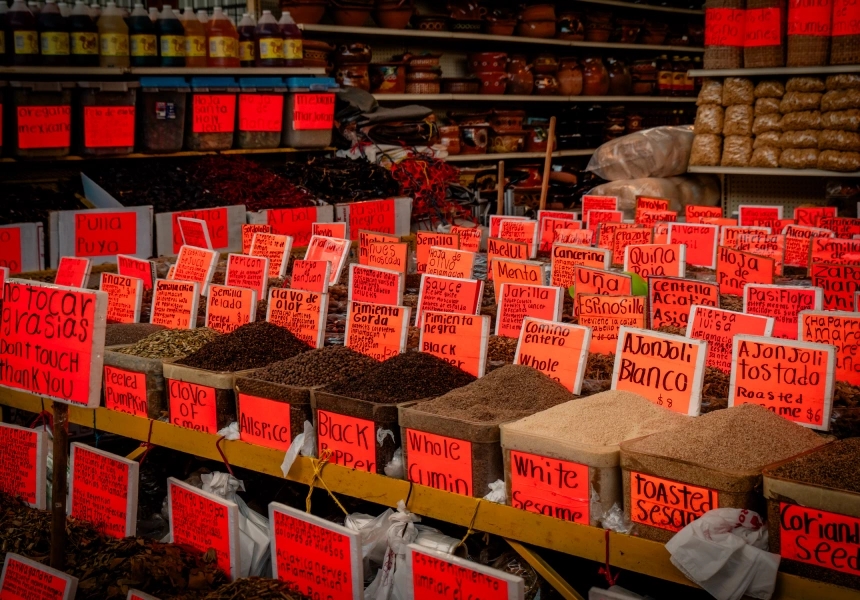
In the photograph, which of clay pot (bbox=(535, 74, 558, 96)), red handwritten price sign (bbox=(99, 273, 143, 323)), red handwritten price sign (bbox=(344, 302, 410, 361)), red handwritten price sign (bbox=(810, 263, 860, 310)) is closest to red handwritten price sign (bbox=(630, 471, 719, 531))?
red handwritten price sign (bbox=(344, 302, 410, 361))

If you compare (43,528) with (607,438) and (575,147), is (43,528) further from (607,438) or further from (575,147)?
(575,147)

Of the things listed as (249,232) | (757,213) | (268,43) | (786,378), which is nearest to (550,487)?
(786,378)

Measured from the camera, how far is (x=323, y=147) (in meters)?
5.71

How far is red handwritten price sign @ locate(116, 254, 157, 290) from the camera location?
3.34m

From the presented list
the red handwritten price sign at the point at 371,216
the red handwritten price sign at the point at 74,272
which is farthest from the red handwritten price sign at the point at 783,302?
the red handwritten price sign at the point at 371,216

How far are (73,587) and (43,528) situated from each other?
1.52 ft

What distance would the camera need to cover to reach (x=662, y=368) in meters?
2.05

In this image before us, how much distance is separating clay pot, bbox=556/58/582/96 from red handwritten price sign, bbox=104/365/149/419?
6052mm

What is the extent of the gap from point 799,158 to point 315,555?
4.46 m

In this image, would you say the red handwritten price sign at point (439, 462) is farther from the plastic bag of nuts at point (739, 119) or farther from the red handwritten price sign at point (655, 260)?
the plastic bag of nuts at point (739, 119)

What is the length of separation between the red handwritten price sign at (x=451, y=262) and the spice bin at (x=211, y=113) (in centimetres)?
220

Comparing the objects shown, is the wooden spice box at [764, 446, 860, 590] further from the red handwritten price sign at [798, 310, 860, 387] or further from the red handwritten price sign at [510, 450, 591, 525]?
the red handwritten price sign at [798, 310, 860, 387]

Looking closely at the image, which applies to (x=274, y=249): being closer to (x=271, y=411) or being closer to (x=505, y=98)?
(x=271, y=411)

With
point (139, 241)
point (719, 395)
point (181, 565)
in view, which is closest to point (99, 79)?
point (139, 241)
